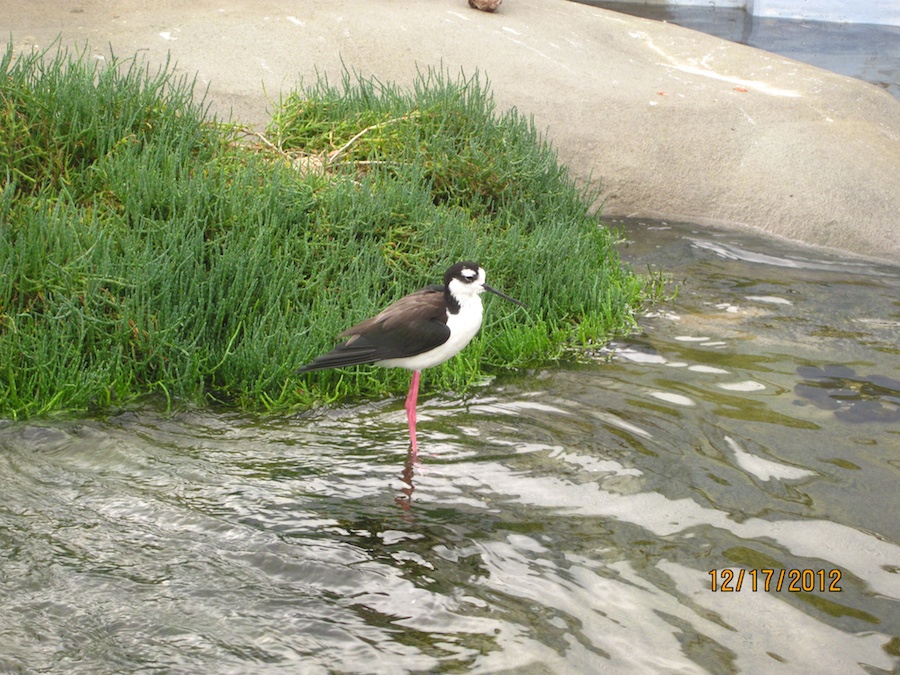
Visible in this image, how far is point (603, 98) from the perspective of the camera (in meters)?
9.84

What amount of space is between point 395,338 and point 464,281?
0.43 metres

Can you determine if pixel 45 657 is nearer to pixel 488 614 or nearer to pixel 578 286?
pixel 488 614

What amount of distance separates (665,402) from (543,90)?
202 inches

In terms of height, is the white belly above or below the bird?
below

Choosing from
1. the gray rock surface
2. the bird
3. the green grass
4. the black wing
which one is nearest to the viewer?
the black wing

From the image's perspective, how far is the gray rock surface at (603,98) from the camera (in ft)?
29.3

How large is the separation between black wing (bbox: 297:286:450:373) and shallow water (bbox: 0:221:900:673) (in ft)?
1.64

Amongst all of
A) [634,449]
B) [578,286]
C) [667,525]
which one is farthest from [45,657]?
[578,286]

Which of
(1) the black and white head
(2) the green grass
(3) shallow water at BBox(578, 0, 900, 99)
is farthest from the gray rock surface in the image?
(3) shallow water at BBox(578, 0, 900, 99)

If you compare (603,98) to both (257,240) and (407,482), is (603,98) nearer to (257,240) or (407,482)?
(257,240)

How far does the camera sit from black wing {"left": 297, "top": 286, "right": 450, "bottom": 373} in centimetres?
467
